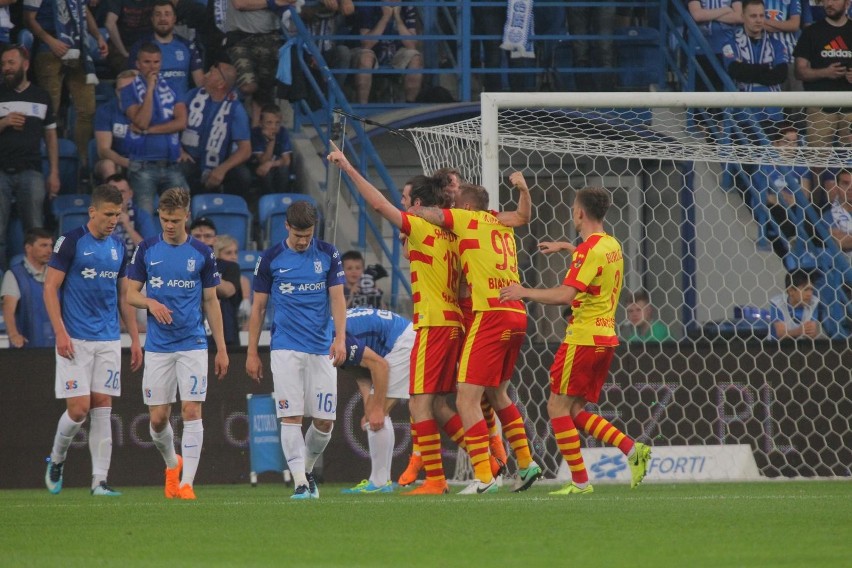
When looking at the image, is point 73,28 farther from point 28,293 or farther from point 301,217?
point 301,217

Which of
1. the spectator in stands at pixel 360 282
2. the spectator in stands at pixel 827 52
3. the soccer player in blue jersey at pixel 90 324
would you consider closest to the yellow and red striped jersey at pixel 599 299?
the soccer player in blue jersey at pixel 90 324

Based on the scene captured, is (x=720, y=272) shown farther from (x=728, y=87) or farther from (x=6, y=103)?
(x=6, y=103)

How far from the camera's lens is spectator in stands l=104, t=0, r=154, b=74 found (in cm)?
1568

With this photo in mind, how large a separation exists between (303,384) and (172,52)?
23.1ft

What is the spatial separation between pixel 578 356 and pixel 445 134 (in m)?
3.31

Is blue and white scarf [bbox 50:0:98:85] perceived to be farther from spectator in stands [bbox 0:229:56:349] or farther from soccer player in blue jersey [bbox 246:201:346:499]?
soccer player in blue jersey [bbox 246:201:346:499]

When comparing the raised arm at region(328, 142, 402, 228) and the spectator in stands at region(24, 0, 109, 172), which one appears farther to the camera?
the spectator in stands at region(24, 0, 109, 172)

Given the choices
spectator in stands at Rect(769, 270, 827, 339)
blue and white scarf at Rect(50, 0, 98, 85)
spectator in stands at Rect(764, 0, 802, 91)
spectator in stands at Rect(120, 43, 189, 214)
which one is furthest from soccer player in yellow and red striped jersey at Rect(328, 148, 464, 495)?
spectator in stands at Rect(764, 0, 802, 91)

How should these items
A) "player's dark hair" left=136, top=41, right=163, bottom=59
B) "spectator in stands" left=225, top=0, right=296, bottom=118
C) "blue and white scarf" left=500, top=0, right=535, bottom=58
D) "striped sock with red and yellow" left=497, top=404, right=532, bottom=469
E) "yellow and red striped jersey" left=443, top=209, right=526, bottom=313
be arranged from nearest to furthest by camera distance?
1. "yellow and red striped jersey" left=443, top=209, right=526, bottom=313
2. "striped sock with red and yellow" left=497, top=404, right=532, bottom=469
3. "player's dark hair" left=136, top=41, right=163, bottom=59
4. "spectator in stands" left=225, top=0, right=296, bottom=118
5. "blue and white scarf" left=500, top=0, right=535, bottom=58

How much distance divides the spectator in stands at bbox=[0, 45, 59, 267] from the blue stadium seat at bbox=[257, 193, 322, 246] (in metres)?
2.15

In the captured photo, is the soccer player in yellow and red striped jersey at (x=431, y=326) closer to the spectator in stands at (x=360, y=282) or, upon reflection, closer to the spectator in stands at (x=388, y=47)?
the spectator in stands at (x=360, y=282)

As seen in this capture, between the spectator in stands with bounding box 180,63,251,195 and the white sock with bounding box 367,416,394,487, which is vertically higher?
the spectator in stands with bounding box 180,63,251,195

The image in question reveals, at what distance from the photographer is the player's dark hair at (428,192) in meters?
9.20

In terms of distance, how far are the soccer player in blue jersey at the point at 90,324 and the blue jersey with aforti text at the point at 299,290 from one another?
119 centimetres
